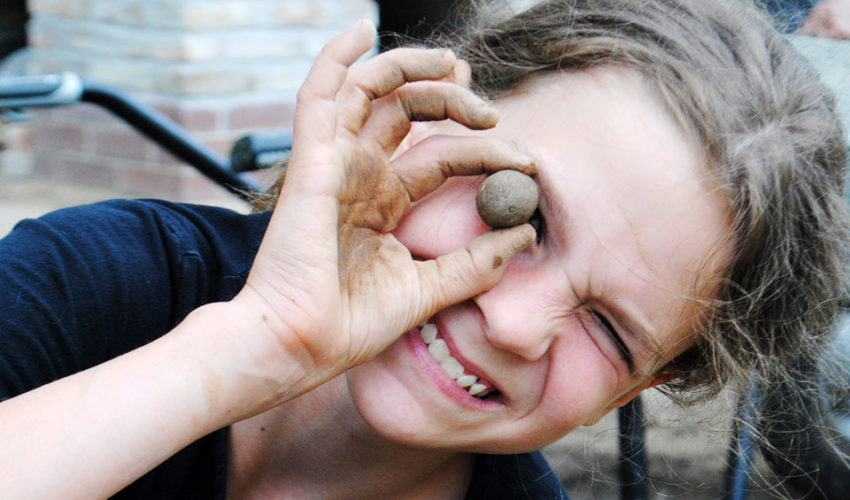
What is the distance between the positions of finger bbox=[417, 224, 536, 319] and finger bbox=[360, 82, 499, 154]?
156 millimetres

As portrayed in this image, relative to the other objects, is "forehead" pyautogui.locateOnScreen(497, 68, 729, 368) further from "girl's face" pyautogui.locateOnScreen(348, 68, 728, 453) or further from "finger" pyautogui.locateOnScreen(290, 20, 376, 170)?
"finger" pyautogui.locateOnScreen(290, 20, 376, 170)

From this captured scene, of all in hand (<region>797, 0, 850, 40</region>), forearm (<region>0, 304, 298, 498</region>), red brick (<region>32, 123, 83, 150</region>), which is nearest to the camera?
forearm (<region>0, 304, 298, 498</region>)

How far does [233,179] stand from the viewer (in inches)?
83.5

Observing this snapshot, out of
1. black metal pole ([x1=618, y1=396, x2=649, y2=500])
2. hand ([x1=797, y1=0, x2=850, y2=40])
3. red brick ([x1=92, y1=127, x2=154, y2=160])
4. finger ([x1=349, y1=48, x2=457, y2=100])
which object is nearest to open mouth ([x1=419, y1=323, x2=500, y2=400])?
finger ([x1=349, y1=48, x2=457, y2=100])

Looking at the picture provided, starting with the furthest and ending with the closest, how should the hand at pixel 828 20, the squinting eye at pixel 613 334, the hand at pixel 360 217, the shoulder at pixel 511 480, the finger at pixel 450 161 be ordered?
the hand at pixel 828 20
the shoulder at pixel 511 480
the squinting eye at pixel 613 334
the finger at pixel 450 161
the hand at pixel 360 217

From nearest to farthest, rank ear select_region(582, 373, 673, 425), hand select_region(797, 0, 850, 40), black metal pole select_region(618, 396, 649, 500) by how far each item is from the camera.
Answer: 1. ear select_region(582, 373, 673, 425)
2. black metal pole select_region(618, 396, 649, 500)
3. hand select_region(797, 0, 850, 40)

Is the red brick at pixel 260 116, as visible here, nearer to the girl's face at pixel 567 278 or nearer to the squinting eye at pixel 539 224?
the girl's face at pixel 567 278

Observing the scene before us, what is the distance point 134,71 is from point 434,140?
108 inches

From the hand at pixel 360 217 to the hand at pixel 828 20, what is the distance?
3.57 ft

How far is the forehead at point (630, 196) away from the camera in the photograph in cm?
129

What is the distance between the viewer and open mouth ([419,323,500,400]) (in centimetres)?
135

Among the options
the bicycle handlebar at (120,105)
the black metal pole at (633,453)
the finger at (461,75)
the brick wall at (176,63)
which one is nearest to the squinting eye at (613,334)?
the finger at (461,75)

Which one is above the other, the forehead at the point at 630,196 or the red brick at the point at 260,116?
the forehead at the point at 630,196

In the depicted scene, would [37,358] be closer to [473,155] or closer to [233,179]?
[473,155]
